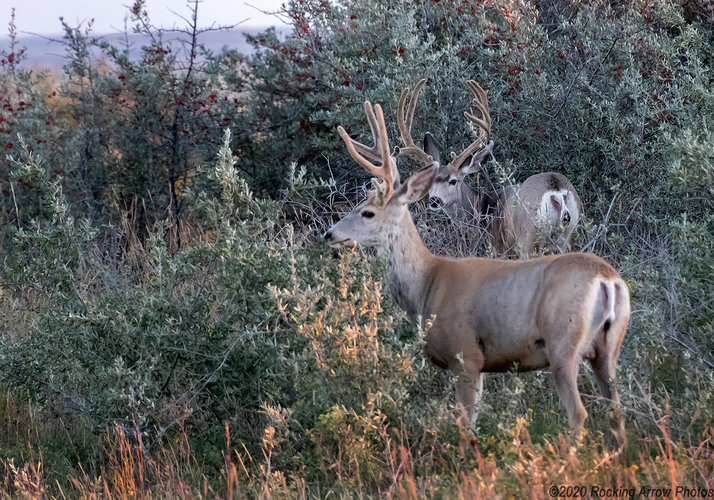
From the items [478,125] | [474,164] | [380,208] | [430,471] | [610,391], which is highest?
[478,125]

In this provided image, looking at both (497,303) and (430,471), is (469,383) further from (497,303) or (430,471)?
(430,471)

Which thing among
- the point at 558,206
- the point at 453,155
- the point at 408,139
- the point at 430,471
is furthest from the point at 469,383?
the point at 453,155

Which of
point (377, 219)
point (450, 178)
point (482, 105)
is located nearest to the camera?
point (377, 219)

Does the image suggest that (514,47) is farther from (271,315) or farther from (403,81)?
(271,315)

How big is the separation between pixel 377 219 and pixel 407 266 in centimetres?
41

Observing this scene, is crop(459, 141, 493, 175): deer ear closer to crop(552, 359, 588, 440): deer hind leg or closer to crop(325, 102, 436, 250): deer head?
crop(325, 102, 436, 250): deer head

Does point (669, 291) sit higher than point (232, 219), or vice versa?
point (232, 219)

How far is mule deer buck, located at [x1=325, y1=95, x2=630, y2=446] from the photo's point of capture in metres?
4.04

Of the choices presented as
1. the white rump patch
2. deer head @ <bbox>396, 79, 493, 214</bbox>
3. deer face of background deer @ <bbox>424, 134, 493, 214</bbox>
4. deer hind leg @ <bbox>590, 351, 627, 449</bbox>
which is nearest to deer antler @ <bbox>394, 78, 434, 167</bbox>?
deer head @ <bbox>396, 79, 493, 214</bbox>

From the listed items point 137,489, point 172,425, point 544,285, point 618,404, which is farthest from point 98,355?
point 618,404

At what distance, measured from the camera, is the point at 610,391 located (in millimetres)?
4105

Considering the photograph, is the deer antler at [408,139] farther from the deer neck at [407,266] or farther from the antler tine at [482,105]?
the deer neck at [407,266]

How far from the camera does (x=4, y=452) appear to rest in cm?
499

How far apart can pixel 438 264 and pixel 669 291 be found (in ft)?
5.17
